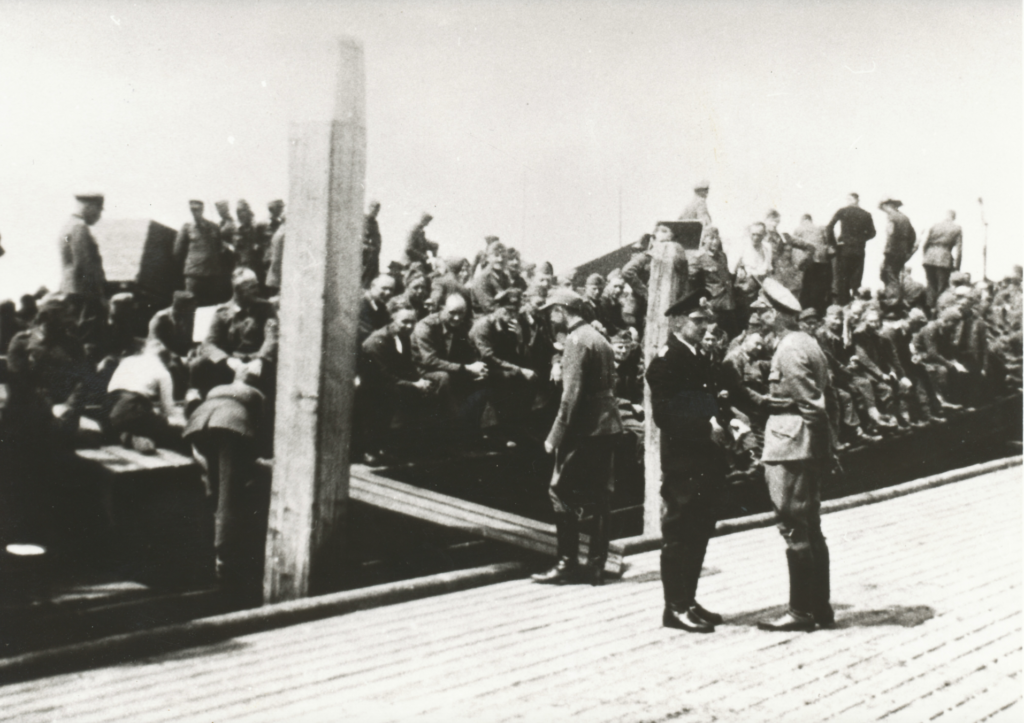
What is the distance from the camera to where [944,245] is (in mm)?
13492

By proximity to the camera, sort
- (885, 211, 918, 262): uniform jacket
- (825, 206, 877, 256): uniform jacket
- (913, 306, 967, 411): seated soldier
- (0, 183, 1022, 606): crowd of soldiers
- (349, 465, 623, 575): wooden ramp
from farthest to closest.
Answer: (885, 211, 918, 262): uniform jacket → (825, 206, 877, 256): uniform jacket → (913, 306, 967, 411): seated soldier → (349, 465, 623, 575): wooden ramp → (0, 183, 1022, 606): crowd of soldiers

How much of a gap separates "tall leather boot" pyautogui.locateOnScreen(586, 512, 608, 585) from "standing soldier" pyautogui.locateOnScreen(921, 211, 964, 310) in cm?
944

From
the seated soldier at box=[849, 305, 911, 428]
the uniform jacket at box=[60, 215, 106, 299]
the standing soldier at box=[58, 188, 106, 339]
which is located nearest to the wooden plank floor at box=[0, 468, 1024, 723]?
the standing soldier at box=[58, 188, 106, 339]

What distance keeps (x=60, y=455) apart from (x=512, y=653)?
227 cm

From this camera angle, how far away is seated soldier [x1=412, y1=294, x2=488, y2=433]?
6.84 metres

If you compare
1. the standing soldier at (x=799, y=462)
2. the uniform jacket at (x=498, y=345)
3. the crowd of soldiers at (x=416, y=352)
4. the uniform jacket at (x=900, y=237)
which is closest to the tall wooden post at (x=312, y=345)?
the crowd of soldiers at (x=416, y=352)

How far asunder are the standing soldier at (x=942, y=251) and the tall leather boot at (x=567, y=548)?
378 inches

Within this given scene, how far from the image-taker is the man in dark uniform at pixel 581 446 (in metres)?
5.94

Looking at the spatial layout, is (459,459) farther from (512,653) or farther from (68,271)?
(68,271)

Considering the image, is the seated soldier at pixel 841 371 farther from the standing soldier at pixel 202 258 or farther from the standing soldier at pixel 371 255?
the standing soldier at pixel 202 258

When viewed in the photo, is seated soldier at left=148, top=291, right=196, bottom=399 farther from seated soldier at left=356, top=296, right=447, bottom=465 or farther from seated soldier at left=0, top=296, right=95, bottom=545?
seated soldier at left=356, top=296, right=447, bottom=465

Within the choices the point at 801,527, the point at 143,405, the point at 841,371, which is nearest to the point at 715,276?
the point at 841,371

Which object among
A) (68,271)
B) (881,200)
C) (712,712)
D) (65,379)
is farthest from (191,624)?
(881,200)

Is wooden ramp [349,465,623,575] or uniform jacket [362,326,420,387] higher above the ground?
uniform jacket [362,326,420,387]
